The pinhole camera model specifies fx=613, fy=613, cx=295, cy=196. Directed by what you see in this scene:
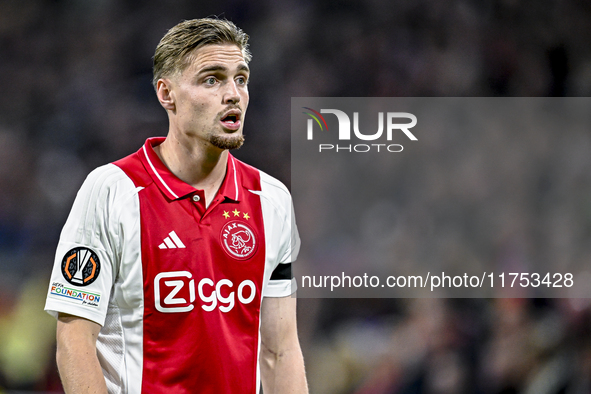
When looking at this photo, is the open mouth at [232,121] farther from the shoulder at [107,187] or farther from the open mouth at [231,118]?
the shoulder at [107,187]

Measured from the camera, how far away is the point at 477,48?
310 centimetres

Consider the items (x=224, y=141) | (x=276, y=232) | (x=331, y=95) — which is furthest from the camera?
(x=331, y=95)

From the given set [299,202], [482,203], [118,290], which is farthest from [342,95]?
[118,290]

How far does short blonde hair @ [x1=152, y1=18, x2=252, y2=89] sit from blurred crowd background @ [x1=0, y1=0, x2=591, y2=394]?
1.41 m

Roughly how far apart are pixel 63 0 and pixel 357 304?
209 centimetres

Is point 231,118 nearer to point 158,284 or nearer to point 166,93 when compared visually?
point 166,93

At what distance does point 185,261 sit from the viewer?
148cm

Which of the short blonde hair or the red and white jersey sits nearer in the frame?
the red and white jersey

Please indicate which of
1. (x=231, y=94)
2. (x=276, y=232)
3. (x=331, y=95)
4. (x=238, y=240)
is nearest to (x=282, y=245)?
(x=276, y=232)

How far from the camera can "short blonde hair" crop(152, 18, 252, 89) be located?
155 cm

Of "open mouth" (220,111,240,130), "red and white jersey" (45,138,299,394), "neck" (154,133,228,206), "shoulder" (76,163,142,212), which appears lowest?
"red and white jersey" (45,138,299,394)

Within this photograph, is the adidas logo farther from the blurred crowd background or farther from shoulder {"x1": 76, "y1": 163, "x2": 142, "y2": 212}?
the blurred crowd background

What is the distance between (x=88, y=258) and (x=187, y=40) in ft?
1.94

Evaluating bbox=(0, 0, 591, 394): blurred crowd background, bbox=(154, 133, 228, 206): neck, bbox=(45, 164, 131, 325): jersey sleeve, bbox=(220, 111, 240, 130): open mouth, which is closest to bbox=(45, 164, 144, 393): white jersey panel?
bbox=(45, 164, 131, 325): jersey sleeve
